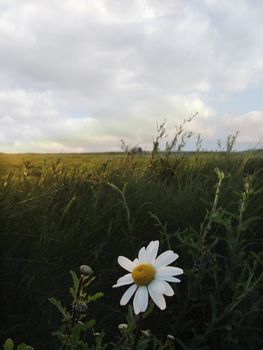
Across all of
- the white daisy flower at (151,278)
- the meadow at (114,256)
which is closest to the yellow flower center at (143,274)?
the white daisy flower at (151,278)

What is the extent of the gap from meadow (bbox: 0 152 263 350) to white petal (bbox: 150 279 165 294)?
1459 millimetres

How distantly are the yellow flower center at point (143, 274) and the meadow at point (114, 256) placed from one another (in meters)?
1.43

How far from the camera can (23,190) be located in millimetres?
5023

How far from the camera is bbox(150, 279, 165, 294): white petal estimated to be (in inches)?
76.2

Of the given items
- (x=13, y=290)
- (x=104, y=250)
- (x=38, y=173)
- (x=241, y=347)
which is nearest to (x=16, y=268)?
(x=13, y=290)

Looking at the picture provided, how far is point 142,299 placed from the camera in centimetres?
195

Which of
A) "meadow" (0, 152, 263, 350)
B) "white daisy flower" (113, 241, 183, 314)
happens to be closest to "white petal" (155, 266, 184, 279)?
"white daisy flower" (113, 241, 183, 314)

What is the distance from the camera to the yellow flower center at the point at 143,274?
201 centimetres

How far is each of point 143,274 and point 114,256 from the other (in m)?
2.24

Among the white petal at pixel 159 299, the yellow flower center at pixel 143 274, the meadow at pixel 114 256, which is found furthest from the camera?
the meadow at pixel 114 256

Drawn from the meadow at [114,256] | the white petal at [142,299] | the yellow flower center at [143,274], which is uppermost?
the yellow flower center at [143,274]

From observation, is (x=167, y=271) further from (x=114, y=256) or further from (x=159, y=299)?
(x=114, y=256)

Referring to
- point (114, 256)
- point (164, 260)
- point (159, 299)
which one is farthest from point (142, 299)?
point (114, 256)

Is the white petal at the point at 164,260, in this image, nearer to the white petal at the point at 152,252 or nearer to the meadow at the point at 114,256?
the white petal at the point at 152,252
